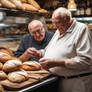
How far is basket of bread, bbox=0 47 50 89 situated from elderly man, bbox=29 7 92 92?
0.51 ft

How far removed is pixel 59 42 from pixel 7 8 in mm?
1586

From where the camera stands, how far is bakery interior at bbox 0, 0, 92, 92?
5.43ft

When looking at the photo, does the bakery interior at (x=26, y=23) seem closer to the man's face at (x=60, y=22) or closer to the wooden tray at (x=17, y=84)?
the wooden tray at (x=17, y=84)

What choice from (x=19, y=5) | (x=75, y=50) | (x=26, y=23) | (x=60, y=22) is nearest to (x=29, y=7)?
(x=19, y=5)

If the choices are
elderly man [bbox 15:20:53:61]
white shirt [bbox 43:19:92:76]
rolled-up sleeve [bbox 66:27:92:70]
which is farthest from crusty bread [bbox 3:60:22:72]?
elderly man [bbox 15:20:53:61]

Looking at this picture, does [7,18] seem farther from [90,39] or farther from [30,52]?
[90,39]

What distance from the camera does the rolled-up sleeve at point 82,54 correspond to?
5.85 ft

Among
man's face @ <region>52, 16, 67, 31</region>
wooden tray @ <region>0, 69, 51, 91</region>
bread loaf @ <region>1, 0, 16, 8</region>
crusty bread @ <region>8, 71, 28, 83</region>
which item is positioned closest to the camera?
wooden tray @ <region>0, 69, 51, 91</region>

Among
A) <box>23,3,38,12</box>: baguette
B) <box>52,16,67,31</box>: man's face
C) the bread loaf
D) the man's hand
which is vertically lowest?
the man's hand

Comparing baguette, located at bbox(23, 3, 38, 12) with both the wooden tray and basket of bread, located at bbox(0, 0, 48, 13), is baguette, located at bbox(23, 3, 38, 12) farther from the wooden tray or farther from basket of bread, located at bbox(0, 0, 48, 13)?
the wooden tray

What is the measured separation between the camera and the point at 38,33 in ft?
8.76

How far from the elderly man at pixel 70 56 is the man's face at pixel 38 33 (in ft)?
2.21

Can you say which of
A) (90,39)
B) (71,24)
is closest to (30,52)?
(71,24)

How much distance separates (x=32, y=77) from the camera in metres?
1.79
